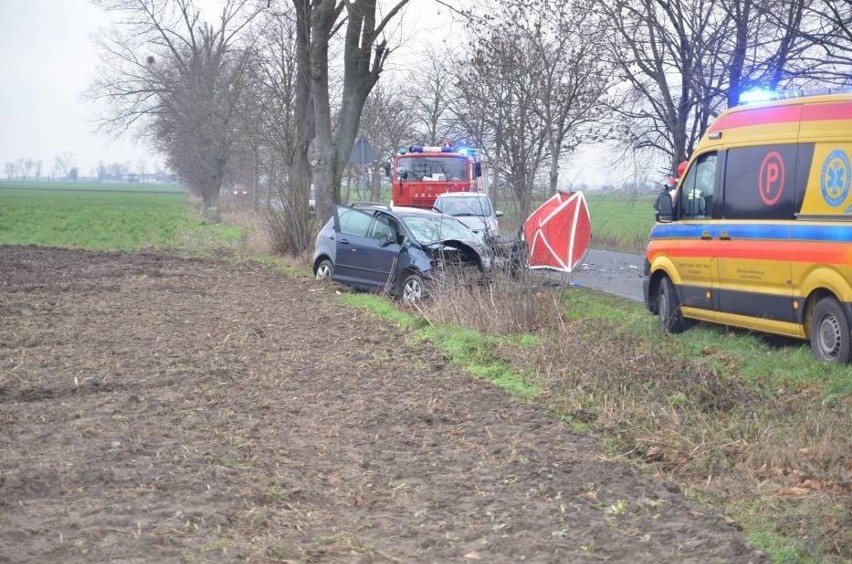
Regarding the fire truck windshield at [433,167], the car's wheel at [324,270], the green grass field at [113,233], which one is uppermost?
the fire truck windshield at [433,167]

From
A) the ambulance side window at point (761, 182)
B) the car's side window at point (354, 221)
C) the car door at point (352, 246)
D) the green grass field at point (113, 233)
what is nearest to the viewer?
the ambulance side window at point (761, 182)

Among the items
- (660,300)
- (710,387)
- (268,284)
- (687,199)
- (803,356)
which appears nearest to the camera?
(710,387)

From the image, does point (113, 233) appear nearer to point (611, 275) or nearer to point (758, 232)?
point (611, 275)

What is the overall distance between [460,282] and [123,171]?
190 m

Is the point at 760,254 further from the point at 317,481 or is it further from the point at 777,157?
the point at 317,481

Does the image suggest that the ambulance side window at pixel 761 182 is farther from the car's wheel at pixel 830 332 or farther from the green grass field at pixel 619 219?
the green grass field at pixel 619 219

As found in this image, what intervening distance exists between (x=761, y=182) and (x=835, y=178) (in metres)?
1.17

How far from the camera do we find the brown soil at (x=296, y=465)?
5215 mm

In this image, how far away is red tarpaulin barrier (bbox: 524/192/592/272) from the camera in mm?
12531

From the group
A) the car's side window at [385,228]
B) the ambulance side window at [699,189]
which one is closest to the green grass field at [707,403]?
the ambulance side window at [699,189]

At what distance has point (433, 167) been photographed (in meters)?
29.8

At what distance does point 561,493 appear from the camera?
6098 mm

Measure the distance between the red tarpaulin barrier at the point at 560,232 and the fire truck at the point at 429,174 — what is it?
16582 millimetres

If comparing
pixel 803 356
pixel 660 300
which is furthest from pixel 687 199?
pixel 803 356
